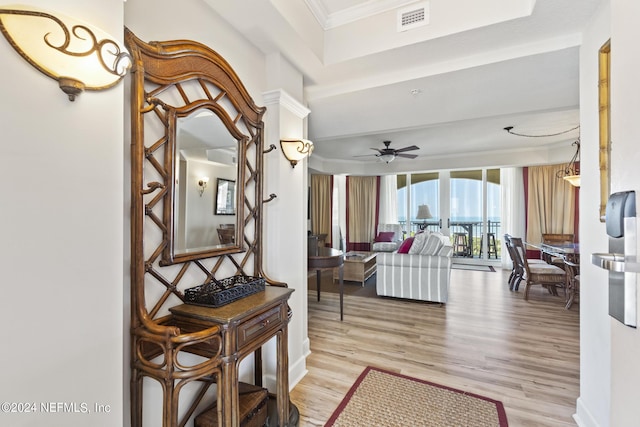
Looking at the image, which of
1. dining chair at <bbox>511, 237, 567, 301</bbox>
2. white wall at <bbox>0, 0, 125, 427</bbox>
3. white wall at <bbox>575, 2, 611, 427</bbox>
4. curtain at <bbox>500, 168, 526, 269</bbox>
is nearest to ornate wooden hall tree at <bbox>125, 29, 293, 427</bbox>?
white wall at <bbox>0, 0, 125, 427</bbox>

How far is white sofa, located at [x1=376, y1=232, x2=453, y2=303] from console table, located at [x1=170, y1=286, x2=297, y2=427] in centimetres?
300

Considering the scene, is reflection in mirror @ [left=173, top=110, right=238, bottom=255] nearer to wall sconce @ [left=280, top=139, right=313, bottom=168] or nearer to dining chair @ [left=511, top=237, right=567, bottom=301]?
wall sconce @ [left=280, top=139, right=313, bottom=168]

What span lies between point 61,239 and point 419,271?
4.20 meters

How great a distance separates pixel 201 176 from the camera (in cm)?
175

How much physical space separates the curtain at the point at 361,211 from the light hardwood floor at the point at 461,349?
3933 millimetres

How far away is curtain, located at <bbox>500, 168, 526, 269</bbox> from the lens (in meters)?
6.90

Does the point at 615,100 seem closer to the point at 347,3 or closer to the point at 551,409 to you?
the point at 347,3

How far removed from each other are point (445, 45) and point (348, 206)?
659 centimetres

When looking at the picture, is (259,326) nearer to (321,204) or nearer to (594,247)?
(594,247)

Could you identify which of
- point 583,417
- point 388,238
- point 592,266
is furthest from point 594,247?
point 388,238

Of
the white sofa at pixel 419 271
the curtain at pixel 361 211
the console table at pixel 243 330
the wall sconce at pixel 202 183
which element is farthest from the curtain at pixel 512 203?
the wall sconce at pixel 202 183

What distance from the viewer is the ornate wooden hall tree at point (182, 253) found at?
129 centimetres

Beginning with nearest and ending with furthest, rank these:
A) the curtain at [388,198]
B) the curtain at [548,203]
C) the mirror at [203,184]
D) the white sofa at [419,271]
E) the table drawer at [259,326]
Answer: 1. the table drawer at [259,326]
2. the mirror at [203,184]
3. the white sofa at [419,271]
4. the curtain at [548,203]
5. the curtain at [388,198]

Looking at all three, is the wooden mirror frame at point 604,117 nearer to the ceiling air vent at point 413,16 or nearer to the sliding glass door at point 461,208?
the ceiling air vent at point 413,16
